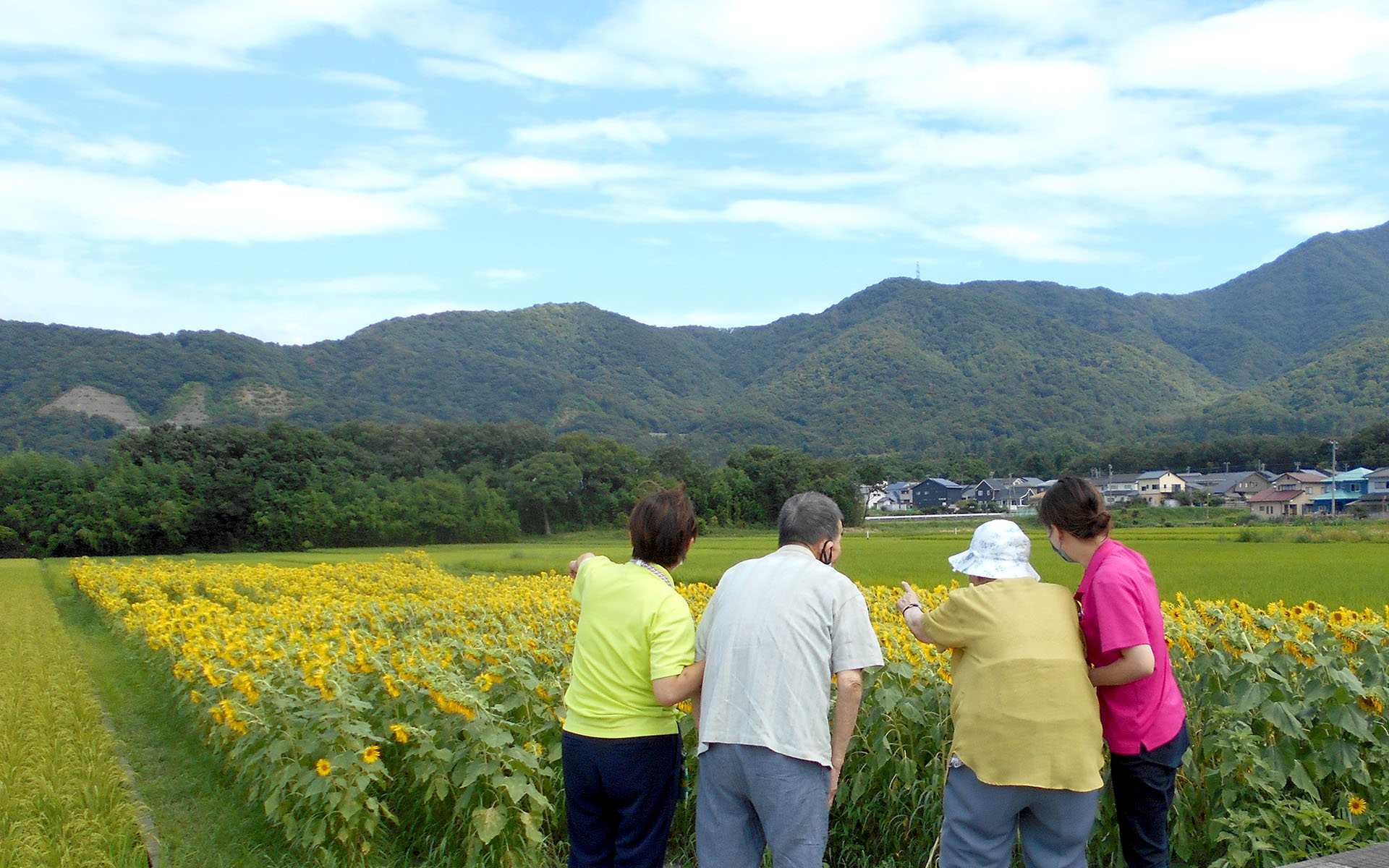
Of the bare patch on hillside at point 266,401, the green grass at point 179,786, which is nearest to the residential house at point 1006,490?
the bare patch on hillside at point 266,401

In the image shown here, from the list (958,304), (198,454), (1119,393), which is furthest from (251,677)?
(958,304)

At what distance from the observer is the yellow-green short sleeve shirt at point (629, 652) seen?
289cm

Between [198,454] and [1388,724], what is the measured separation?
54.1 m

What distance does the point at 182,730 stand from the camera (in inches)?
305

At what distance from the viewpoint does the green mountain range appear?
7856 cm

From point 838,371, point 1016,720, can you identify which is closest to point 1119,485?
point 838,371

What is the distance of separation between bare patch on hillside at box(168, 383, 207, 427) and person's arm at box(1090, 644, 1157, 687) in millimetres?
82955

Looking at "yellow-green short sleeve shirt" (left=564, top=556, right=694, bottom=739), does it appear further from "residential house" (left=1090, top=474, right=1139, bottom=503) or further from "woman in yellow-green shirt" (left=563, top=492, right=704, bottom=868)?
"residential house" (left=1090, top=474, right=1139, bottom=503)

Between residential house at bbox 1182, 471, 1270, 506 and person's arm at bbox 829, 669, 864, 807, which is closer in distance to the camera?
person's arm at bbox 829, 669, 864, 807

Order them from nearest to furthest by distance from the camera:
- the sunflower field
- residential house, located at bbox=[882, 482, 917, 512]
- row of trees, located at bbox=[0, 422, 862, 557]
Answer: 1. the sunflower field
2. row of trees, located at bbox=[0, 422, 862, 557]
3. residential house, located at bbox=[882, 482, 917, 512]

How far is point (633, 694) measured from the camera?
9.60 feet

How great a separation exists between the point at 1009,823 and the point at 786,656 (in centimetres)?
82

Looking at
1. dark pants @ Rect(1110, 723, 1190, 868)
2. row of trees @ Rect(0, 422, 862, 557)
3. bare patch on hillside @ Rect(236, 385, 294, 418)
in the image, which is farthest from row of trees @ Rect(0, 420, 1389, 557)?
dark pants @ Rect(1110, 723, 1190, 868)

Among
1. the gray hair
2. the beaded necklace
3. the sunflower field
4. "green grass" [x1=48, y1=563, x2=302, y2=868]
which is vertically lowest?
"green grass" [x1=48, y1=563, x2=302, y2=868]
